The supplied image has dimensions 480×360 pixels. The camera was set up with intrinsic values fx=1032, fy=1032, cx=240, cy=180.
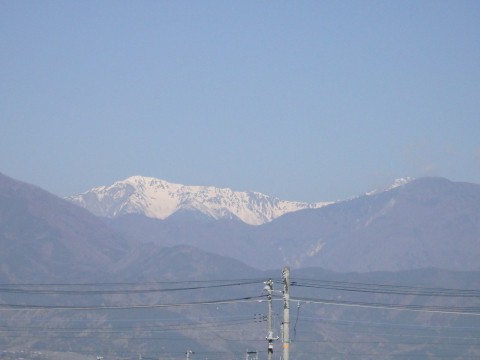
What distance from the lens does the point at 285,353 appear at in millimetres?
78812

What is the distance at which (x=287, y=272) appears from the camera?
261 ft

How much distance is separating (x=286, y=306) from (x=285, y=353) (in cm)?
359

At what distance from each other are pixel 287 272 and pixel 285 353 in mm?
6175

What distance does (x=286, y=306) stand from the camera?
7881cm

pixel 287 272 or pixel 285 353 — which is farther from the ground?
pixel 287 272

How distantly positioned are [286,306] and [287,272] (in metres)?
2.67
